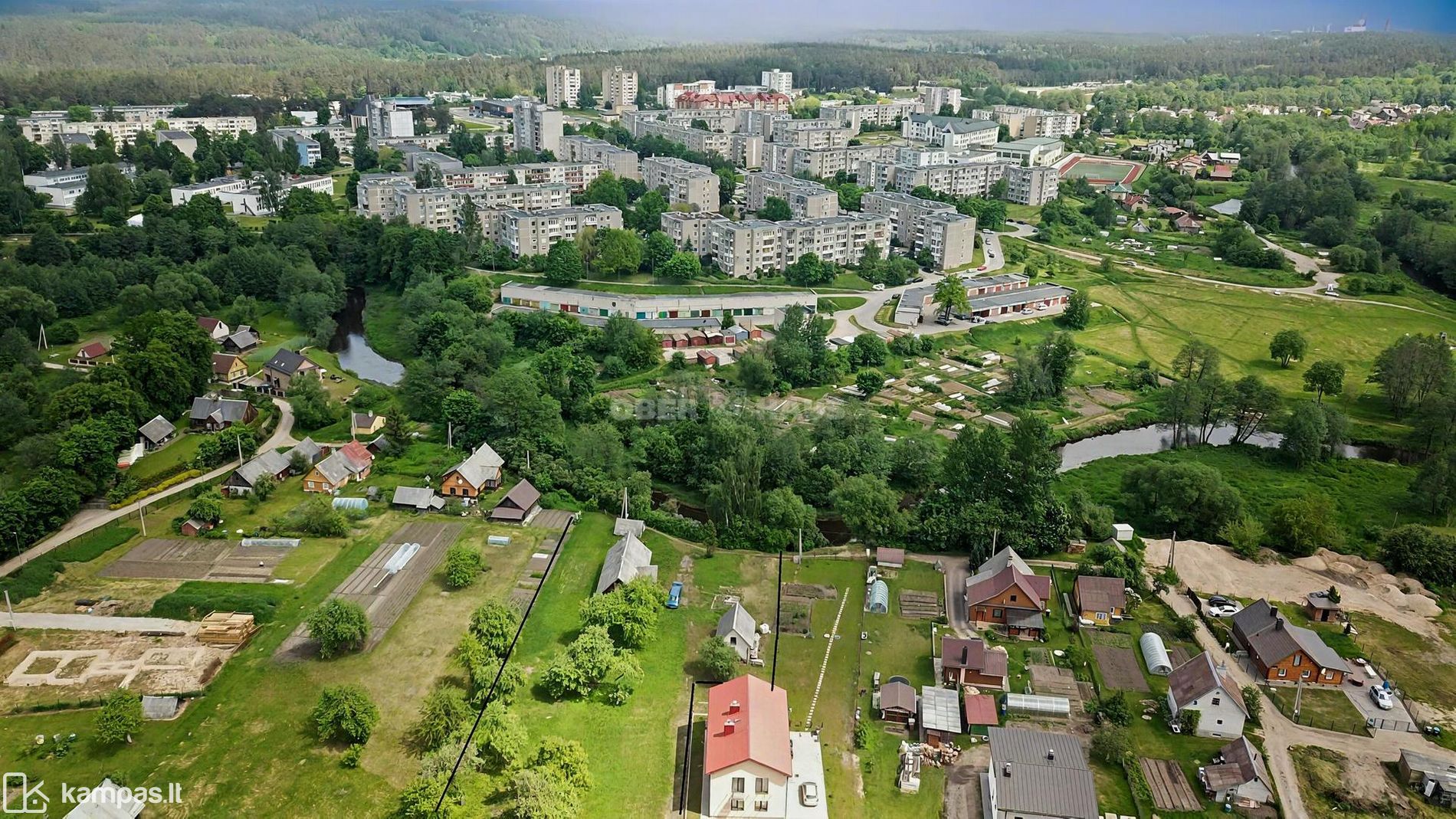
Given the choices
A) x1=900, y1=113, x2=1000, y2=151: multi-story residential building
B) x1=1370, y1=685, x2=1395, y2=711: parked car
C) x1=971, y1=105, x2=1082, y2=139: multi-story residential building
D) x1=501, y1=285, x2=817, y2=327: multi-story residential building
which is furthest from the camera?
x1=971, y1=105, x2=1082, y2=139: multi-story residential building

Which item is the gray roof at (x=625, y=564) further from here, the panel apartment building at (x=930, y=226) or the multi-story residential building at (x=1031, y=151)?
the multi-story residential building at (x=1031, y=151)

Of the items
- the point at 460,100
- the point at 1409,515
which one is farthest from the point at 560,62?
the point at 1409,515

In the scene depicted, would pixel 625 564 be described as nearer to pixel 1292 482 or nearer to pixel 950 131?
pixel 1292 482

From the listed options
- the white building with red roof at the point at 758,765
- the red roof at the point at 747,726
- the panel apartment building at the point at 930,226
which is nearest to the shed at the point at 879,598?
the red roof at the point at 747,726

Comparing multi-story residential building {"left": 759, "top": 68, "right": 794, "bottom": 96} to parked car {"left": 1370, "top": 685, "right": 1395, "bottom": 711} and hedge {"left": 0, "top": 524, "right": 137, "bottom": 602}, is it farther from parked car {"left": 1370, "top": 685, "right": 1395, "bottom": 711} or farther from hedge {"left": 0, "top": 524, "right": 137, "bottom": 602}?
parked car {"left": 1370, "top": 685, "right": 1395, "bottom": 711}

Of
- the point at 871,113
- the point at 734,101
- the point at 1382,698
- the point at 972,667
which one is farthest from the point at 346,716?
the point at 871,113

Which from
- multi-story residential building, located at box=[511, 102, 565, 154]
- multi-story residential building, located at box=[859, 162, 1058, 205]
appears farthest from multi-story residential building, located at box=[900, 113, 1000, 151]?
multi-story residential building, located at box=[511, 102, 565, 154]

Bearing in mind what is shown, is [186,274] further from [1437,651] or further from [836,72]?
[836,72]
